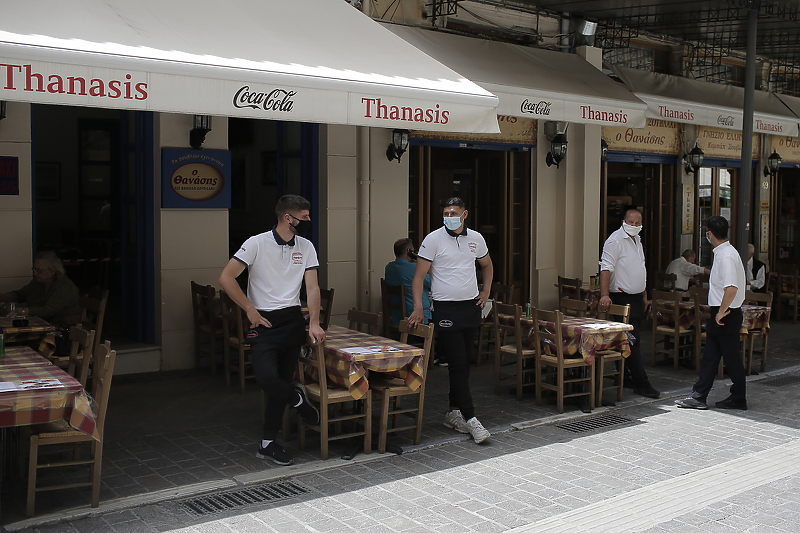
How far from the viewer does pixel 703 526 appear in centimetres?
451

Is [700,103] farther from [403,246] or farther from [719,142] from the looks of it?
[403,246]

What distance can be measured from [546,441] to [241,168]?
765 centimetres

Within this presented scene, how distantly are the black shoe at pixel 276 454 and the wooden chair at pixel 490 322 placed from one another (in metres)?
4.01

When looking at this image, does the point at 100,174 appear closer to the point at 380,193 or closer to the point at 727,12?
the point at 380,193

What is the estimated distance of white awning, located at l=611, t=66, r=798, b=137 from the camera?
10.8m

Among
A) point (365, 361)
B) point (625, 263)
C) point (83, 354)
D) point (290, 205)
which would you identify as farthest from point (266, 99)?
point (625, 263)

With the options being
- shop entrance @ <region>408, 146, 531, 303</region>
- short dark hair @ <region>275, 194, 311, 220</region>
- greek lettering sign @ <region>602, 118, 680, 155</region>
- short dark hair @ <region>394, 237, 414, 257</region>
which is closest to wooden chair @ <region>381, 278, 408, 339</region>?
short dark hair @ <region>394, 237, 414, 257</region>

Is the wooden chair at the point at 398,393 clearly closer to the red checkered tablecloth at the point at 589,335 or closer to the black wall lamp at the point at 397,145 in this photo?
the red checkered tablecloth at the point at 589,335

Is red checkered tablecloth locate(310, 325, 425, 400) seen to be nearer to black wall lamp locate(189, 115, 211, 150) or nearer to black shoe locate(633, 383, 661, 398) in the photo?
black shoe locate(633, 383, 661, 398)

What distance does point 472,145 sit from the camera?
1066cm

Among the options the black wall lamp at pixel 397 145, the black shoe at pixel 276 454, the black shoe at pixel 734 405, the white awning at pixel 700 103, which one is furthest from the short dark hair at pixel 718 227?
the black shoe at pixel 276 454

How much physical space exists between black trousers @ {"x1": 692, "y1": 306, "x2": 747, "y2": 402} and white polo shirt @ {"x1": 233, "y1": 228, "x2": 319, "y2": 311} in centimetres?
395

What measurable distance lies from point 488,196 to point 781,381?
14.8 ft

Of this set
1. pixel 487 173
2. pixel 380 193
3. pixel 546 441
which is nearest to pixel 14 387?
pixel 546 441
